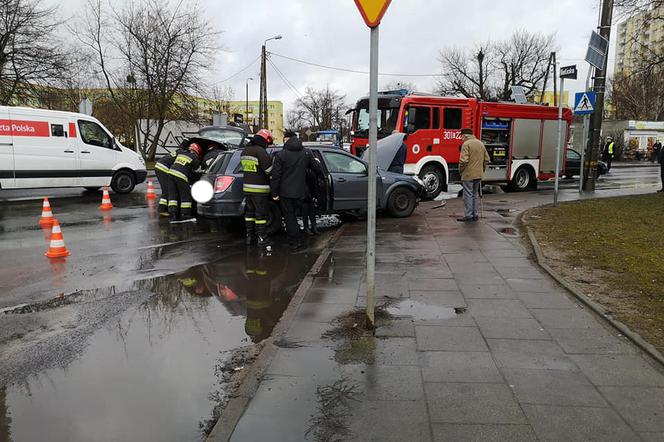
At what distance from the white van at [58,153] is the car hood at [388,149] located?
788 centimetres

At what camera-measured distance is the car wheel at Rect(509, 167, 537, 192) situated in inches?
663

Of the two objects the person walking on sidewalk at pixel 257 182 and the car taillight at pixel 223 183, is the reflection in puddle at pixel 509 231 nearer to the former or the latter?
the person walking on sidewalk at pixel 257 182

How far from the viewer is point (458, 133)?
1463 centimetres

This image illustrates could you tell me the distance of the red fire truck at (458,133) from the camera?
14141 millimetres

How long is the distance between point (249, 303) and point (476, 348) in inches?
98.7

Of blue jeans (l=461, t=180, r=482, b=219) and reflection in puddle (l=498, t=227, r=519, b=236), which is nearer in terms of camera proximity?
reflection in puddle (l=498, t=227, r=519, b=236)

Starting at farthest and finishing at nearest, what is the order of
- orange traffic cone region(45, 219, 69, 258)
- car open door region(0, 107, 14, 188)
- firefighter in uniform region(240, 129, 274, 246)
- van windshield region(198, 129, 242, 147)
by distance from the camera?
van windshield region(198, 129, 242, 147) < car open door region(0, 107, 14, 188) < firefighter in uniform region(240, 129, 274, 246) < orange traffic cone region(45, 219, 69, 258)

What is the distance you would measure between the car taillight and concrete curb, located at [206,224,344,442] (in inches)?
144

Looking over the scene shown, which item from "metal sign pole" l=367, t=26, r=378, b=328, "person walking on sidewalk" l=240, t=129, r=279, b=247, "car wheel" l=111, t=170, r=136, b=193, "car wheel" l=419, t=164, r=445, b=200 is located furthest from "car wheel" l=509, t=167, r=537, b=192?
"metal sign pole" l=367, t=26, r=378, b=328

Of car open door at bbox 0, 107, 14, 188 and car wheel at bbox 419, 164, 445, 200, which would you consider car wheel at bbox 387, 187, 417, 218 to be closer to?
car wheel at bbox 419, 164, 445, 200

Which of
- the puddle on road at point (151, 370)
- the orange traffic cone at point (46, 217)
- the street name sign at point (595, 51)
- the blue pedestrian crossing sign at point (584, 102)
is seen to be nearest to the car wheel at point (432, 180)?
the blue pedestrian crossing sign at point (584, 102)

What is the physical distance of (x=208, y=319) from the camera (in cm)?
501

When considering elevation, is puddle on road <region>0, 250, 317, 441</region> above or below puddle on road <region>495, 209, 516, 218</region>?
below

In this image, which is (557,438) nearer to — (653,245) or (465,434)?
(465,434)
